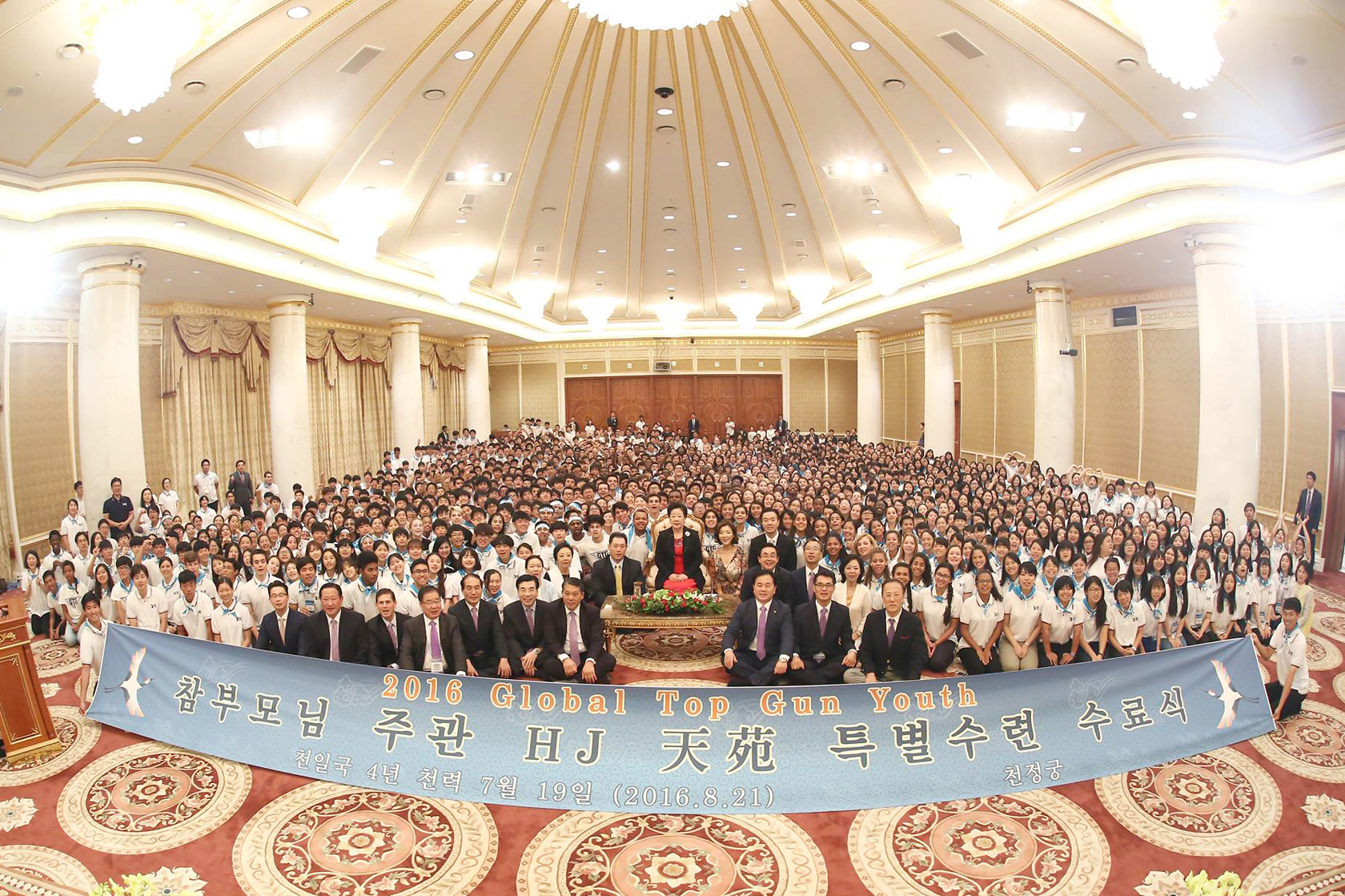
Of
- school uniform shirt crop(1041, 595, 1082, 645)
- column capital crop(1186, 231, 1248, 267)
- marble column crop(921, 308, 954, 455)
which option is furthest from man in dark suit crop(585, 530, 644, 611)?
marble column crop(921, 308, 954, 455)

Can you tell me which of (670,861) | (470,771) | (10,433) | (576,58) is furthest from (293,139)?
(670,861)

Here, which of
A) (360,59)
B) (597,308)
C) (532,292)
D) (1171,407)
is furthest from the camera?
(597,308)

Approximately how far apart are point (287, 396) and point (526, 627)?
394 inches

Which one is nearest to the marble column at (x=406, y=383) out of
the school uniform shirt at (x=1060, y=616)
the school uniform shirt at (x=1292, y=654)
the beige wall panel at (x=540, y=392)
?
the beige wall panel at (x=540, y=392)

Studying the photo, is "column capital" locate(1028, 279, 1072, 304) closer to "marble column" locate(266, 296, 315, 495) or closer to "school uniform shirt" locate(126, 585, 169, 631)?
"marble column" locate(266, 296, 315, 495)

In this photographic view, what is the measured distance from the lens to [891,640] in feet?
21.0

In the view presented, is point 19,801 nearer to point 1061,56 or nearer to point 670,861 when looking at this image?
point 670,861

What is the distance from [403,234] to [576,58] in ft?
19.3

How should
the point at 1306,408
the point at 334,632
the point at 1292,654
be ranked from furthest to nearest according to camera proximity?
the point at 1306,408 → the point at 334,632 → the point at 1292,654

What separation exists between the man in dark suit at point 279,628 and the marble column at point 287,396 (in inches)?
352

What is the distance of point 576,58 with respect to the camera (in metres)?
9.87

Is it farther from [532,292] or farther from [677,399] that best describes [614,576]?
[677,399]

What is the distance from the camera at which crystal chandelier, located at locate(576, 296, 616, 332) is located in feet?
75.2

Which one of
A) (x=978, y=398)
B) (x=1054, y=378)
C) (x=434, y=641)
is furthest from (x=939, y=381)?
(x=434, y=641)
